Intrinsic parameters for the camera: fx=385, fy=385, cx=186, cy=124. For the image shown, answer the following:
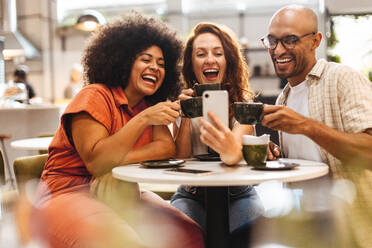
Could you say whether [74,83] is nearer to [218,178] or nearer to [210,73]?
[210,73]

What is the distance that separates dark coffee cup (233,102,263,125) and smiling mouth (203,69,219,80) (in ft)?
2.35

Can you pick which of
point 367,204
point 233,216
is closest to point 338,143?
point 367,204

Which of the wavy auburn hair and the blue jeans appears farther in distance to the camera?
the wavy auburn hair

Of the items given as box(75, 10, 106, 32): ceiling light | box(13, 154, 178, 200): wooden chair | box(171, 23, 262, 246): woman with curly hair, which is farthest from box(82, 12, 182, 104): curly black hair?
box(75, 10, 106, 32): ceiling light

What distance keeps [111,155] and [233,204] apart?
2.45ft

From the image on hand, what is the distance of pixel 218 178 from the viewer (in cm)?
134

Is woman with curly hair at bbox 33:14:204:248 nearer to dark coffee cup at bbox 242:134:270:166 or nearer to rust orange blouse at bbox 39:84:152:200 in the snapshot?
rust orange blouse at bbox 39:84:152:200

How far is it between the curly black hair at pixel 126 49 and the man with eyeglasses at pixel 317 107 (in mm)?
576

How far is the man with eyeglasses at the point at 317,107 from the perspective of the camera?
5.72 feet

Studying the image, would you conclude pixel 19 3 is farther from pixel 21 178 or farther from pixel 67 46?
pixel 21 178

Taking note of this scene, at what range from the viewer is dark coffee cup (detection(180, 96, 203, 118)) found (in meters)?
1.65

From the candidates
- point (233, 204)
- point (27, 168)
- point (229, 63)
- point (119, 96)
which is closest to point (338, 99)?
point (229, 63)

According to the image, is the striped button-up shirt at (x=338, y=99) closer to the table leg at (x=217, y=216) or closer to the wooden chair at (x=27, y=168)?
the table leg at (x=217, y=216)

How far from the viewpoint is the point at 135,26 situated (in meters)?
2.18
